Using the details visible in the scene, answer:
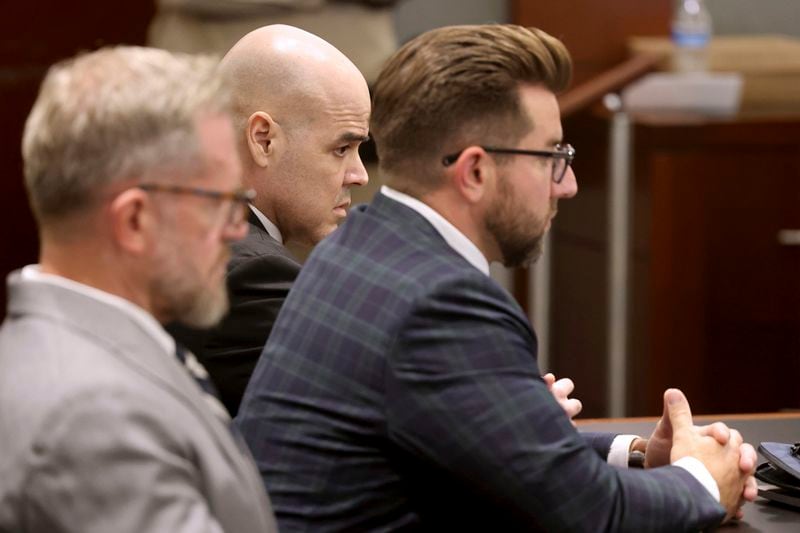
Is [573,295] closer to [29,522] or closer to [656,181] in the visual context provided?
[656,181]

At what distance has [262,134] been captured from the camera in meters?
2.43

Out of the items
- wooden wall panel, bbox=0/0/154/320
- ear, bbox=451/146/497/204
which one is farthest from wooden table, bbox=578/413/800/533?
wooden wall panel, bbox=0/0/154/320

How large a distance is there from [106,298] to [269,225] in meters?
1.08

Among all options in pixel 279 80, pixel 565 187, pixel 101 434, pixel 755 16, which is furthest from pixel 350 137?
pixel 755 16

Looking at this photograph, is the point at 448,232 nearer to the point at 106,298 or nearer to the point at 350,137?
the point at 106,298

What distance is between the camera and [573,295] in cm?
479

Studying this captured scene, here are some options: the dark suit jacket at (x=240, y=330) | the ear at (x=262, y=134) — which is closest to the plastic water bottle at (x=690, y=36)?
the ear at (x=262, y=134)

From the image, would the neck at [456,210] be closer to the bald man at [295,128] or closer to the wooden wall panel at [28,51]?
the bald man at [295,128]

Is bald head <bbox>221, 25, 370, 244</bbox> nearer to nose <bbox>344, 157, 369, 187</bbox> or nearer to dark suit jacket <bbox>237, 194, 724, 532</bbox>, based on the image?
nose <bbox>344, 157, 369, 187</bbox>

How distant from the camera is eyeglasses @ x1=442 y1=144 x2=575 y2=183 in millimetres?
1784

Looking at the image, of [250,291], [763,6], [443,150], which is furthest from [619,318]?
[443,150]

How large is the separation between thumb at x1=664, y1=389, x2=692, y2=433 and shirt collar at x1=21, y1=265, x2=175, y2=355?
80 centimetres

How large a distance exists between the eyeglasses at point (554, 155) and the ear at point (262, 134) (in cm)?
69

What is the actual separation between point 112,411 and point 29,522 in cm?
11
